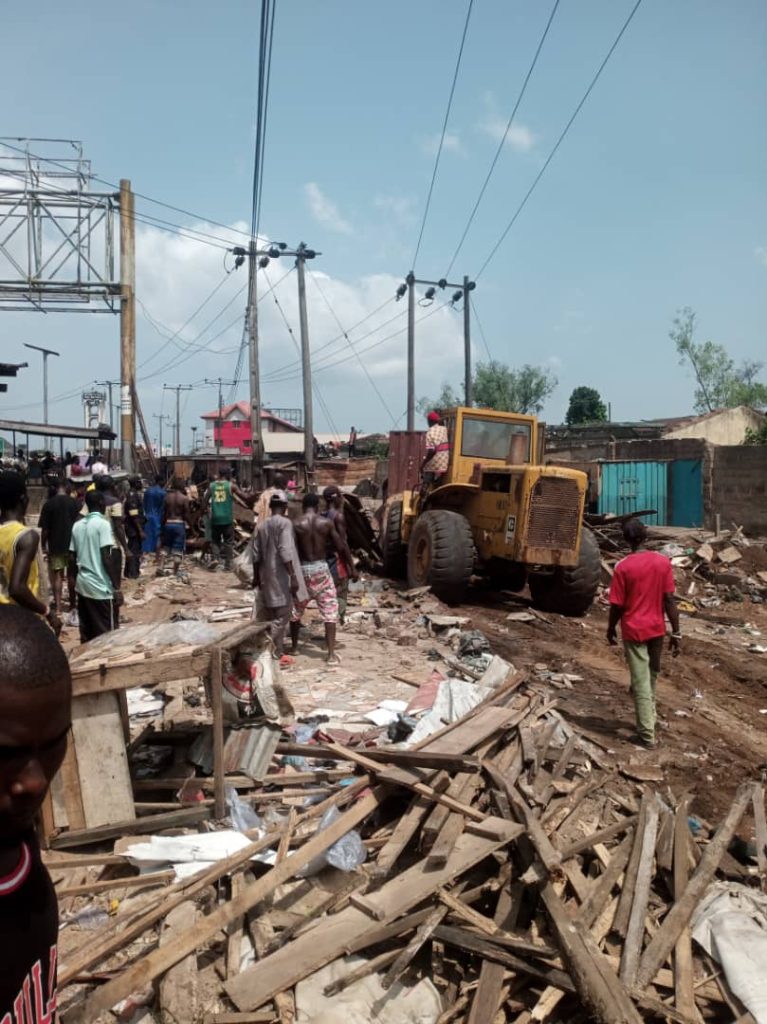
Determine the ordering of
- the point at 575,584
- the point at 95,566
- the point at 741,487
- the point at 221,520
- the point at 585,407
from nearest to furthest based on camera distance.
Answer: the point at 95,566
the point at 575,584
the point at 221,520
the point at 741,487
the point at 585,407

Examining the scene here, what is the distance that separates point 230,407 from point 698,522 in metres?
78.1

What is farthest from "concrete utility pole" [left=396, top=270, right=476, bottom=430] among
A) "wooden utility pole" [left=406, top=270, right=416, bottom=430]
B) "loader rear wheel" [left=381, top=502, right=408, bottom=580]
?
"loader rear wheel" [left=381, top=502, right=408, bottom=580]

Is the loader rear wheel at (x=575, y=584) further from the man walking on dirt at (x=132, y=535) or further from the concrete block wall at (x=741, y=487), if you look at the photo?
the concrete block wall at (x=741, y=487)

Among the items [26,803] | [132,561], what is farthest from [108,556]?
[132,561]

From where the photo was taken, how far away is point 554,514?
1009 centimetres

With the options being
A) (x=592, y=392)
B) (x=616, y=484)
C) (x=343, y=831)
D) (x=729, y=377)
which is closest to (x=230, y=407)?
(x=592, y=392)

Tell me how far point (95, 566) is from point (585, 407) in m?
51.3

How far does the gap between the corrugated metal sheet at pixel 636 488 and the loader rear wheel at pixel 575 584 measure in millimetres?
8650

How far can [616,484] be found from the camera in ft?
64.0

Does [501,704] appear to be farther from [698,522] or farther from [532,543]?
[698,522]

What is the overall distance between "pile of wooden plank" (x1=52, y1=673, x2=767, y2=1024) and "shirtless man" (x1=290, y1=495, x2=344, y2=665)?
3.33m

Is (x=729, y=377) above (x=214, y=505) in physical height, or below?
above

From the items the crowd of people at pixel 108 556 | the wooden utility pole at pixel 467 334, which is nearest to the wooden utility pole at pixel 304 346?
the wooden utility pole at pixel 467 334

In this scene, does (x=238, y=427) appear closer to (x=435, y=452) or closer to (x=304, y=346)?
(x=304, y=346)
